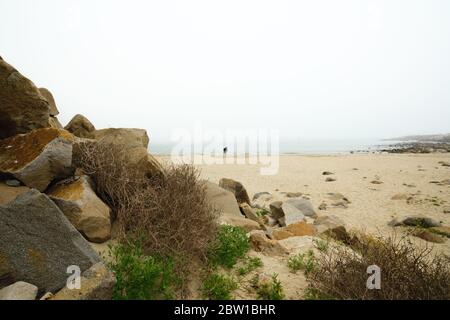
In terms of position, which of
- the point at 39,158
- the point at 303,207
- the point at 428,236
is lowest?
the point at 428,236

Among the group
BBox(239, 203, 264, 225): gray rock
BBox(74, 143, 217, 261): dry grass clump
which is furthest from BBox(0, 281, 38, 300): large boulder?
BBox(239, 203, 264, 225): gray rock

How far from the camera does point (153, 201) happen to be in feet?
14.5

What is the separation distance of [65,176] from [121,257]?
1933mm

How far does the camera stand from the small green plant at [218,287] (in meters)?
3.66

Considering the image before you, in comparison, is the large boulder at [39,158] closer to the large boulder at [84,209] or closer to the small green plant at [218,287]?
the large boulder at [84,209]

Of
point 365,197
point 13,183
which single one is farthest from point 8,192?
point 365,197

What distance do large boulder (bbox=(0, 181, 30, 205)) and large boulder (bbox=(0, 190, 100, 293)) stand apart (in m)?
0.72

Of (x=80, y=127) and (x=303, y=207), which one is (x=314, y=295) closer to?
(x=80, y=127)

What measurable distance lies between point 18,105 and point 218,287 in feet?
15.9

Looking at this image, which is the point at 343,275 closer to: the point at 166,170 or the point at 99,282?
the point at 99,282

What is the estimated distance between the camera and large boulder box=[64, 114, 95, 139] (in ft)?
22.7

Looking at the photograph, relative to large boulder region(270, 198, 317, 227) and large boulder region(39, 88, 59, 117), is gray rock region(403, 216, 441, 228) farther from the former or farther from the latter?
large boulder region(39, 88, 59, 117)

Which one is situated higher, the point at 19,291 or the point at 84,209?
the point at 84,209

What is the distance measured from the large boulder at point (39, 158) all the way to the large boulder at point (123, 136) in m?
0.97
